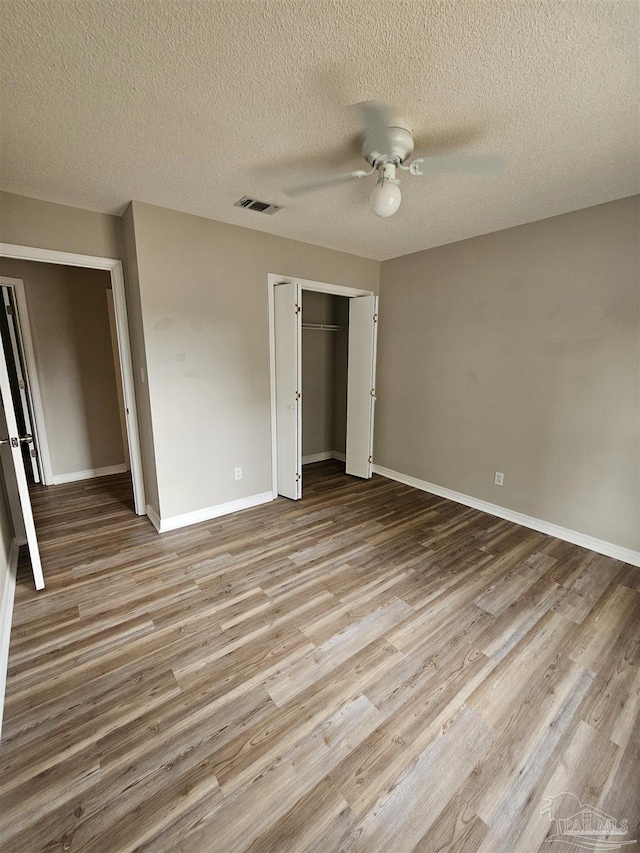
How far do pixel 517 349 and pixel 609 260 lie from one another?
821mm

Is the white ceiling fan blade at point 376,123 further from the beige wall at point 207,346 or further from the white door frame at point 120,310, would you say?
the white door frame at point 120,310

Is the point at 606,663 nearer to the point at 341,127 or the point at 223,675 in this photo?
the point at 223,675

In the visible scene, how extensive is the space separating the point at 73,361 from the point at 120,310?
159cm

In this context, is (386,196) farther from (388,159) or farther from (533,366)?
(533,366)

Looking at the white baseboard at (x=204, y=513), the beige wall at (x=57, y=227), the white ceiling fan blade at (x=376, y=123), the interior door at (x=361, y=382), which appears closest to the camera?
the white ceiling fan blade at (x=376, y=123)

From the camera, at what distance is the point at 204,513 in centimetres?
317

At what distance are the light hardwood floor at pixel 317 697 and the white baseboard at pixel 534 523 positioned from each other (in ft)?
0.43

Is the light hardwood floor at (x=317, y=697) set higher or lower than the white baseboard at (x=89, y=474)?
lower

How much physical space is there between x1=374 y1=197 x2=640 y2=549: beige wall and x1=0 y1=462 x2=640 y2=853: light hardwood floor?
0.60m

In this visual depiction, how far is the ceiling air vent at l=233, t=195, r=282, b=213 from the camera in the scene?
2.48 meters

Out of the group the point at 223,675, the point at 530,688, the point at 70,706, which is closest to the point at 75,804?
the point at 70,706

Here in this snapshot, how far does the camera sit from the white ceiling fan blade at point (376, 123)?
1.50 meters

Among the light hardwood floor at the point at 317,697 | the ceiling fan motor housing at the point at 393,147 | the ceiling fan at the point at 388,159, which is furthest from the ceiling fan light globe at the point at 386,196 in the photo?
the light hardwood floor at the point at 317,697

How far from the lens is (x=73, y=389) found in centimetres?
400
